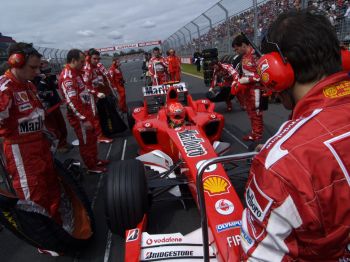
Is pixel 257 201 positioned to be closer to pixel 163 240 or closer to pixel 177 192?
pixel 163 240

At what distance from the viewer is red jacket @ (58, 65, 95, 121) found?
4.26 meters

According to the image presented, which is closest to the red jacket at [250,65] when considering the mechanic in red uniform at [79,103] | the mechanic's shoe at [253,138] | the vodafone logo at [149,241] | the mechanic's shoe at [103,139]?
the mechanic's shoe at [253,138]

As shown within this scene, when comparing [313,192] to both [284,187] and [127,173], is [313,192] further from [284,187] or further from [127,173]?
[127,173]

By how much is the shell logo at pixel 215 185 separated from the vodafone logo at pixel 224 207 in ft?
0.40

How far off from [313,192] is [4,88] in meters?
2.58

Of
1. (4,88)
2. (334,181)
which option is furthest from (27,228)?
(334,181)

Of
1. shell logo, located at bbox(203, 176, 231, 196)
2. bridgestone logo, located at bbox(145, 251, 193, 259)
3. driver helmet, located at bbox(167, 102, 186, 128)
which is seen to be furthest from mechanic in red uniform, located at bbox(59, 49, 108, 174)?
bridgestone logo, located at bbox(145, 251, 193, 259)

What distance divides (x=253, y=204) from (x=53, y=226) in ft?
6.26

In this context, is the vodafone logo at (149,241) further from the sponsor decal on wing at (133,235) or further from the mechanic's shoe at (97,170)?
the mechanic's shoe at (97,170)

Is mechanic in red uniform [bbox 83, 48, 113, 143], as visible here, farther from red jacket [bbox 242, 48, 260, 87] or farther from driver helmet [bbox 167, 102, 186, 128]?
red jacket [bbox 242, 48, 260, 87]

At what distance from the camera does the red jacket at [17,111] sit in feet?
8.45

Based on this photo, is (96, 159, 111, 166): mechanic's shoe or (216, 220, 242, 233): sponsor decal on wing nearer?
(216, 220, 242, 233): sponsor decal on wing

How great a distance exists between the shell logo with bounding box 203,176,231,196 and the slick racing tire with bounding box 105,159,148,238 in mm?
577

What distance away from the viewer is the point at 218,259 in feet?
6.35
